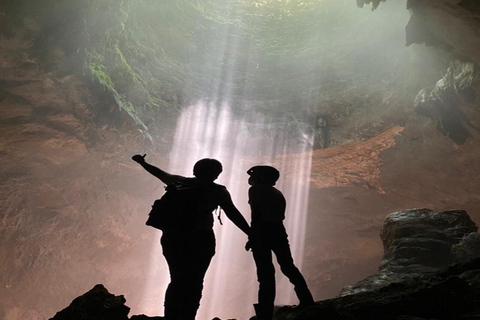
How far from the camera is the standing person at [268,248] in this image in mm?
3404

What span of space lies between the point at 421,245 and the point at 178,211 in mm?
5512

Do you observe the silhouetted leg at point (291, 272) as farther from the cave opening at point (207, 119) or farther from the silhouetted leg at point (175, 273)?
the cave opening at point (207, 119)

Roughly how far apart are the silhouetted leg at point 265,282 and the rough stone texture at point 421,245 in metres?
2.65

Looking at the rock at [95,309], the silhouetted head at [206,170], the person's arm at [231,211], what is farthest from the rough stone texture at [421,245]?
the rock at [95,309]

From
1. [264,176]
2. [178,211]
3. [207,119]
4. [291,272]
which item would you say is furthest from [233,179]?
[178,211]

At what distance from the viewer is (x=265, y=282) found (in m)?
3.41

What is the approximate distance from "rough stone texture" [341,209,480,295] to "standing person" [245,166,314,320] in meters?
2.37

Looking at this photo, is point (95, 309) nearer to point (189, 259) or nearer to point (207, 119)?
point (189, 259)

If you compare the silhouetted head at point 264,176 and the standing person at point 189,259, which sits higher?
the silhouetted head at point 264,176

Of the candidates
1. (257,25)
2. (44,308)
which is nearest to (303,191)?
(257,25)

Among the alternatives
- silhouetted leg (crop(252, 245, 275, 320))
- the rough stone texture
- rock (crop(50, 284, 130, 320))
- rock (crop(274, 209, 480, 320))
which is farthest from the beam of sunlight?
rock (crop(50, 284, 130, 320))

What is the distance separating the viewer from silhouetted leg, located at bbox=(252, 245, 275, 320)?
3.36 meters

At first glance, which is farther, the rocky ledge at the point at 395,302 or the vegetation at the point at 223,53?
the vegetation at the point at 223,53

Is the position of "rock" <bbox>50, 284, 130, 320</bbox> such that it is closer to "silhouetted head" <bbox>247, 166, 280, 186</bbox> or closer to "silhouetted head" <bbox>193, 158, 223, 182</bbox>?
"silhouetted head" <bbox>193, 158, 223, 182</bbox>
